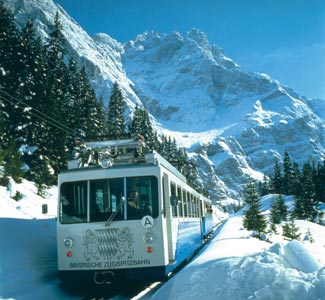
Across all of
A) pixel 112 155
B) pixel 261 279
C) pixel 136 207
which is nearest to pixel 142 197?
pixel 136 207

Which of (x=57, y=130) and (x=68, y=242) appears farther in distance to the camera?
(x=57, y=130)

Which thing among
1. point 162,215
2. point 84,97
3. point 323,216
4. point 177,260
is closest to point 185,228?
point 177,260

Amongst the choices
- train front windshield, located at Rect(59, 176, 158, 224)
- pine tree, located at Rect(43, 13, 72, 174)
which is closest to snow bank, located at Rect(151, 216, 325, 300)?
train front windshield, located at Rect(59, 176, 158, 224)

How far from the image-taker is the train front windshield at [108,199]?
1070 cm

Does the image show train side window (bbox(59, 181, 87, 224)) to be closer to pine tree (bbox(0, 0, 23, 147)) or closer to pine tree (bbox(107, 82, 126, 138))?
pine tree (bbox(0, 0, 23, 147))

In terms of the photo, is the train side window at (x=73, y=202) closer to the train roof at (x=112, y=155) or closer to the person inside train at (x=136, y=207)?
the train roof at (x=112, y=155)

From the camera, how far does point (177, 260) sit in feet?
39.8

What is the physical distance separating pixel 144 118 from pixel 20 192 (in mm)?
53785

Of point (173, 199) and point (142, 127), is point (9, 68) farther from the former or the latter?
point (142, 127)

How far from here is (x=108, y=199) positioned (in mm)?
10867

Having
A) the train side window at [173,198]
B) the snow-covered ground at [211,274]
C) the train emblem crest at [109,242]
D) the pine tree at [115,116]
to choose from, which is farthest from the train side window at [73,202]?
the pine tree at [115,116]

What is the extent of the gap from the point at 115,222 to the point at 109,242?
0.49m

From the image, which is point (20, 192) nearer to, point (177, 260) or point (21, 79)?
point (177, 260)

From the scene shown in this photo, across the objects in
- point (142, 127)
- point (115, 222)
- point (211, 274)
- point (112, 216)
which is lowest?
point (211, 274)
